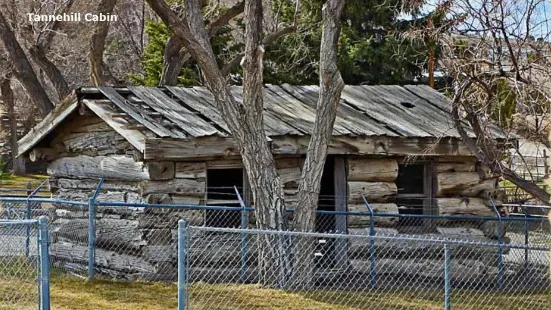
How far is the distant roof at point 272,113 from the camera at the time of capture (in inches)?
579

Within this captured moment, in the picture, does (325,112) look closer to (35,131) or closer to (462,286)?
(462,286)

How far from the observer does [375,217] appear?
52.2 feet

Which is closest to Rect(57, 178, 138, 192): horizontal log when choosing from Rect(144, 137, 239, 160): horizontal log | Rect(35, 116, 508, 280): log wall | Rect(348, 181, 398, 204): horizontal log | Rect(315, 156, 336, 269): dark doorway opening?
Rect(35, 116, 508, 280): log wall

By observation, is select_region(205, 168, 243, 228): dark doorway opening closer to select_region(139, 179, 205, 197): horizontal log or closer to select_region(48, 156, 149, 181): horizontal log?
select_region(139, 179, 205, 197): horizontal log

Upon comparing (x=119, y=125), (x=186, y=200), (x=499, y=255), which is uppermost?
(x=119, y=125)

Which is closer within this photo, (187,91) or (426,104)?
(187,91)

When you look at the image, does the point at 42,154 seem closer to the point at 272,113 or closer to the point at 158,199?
the point at 158,199

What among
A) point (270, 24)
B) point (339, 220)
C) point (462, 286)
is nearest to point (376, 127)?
point (339, 220)

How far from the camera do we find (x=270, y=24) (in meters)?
30.4

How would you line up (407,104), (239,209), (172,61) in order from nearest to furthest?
(239,209), (407,104), (172,61)

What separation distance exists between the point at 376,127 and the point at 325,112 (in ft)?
8.37

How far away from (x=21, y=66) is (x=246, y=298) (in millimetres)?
14803

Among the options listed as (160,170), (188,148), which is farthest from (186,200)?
(188,148)

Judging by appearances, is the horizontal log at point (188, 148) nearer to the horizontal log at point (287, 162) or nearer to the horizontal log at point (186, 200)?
the horizontal log at point (186, 200)
